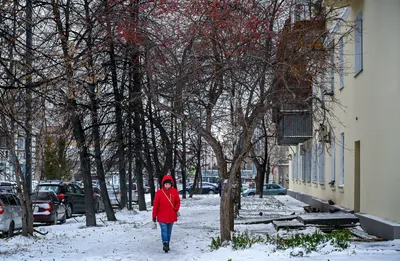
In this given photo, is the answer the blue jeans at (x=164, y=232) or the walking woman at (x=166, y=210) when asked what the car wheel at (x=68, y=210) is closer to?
the walking woman at (x=166, y=210)

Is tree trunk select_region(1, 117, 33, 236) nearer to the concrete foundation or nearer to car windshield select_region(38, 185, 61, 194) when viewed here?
the concrete foundation

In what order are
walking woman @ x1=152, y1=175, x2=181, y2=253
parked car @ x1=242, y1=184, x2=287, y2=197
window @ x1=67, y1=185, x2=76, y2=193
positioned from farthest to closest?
1. parked car @ x1=242, y1=184, x2=287, y2=197
2. window @ x1=67, y1=185, x2=76, y2=193
3. walking woman @ x1=152, y1=175, x2=181, y2=253

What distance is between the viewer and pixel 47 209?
24219mm

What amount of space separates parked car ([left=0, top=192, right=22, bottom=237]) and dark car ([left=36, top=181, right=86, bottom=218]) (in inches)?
295

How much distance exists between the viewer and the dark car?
28.3m

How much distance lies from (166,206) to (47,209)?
11.6 m

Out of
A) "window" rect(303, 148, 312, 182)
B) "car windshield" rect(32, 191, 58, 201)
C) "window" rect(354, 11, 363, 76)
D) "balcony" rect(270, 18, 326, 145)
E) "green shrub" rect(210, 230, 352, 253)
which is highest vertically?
"window" rect(354, 11, 363, 76)

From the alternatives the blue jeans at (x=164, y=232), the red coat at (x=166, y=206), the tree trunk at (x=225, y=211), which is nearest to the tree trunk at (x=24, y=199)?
the red coat at (x=166, y=206)

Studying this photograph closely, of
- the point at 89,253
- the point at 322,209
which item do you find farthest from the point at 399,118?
the point at 322,209

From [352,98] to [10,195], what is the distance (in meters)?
10.6

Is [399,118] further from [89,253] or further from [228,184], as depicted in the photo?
[89,253]

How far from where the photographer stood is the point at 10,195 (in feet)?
65.4

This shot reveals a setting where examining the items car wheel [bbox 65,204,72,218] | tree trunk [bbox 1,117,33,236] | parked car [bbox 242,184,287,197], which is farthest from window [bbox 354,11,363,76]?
parked car [bbox 242,184,287,197]

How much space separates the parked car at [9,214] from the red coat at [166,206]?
6.20 m
